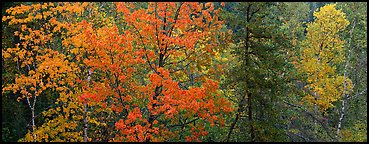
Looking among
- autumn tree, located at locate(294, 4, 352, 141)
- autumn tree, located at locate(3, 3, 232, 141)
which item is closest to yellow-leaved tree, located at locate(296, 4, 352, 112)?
autumn tree, located at locate(294, 4, 352, 141)

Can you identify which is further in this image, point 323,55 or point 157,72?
point 323,55

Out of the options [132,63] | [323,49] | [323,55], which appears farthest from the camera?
[323,49]

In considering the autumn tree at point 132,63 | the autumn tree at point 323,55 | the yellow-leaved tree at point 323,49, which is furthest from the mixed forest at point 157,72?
the yellow-leaved tree at point 323,49

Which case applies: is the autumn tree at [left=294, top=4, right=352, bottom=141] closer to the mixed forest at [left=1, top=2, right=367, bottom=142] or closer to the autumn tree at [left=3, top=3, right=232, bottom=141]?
the mixed forest at [left=1, top=2, right=367, bottom=142]

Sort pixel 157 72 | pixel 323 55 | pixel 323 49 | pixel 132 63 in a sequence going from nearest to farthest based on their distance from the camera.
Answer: pixel 132 63
pixel 157 72
pixel 323 55
pixel 323 49

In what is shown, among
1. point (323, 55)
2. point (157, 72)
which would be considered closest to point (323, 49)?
point (323, 55)

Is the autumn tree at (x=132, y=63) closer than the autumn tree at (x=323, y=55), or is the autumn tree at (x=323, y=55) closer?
the autumn tree at (x=132, y=63)

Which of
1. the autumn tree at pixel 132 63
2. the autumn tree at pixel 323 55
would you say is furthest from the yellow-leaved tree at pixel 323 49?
the autumn tree at pixel 132 63

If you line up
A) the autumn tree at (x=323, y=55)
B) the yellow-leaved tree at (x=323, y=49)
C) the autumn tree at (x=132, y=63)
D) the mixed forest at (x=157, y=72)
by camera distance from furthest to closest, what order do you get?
the yellow-leaved tree at (x=323, y=49)
the autumn tree at (x=323, y=55)
the mixed forest at (x=157, y=72)
the autumn tree at (x=132, y=63)

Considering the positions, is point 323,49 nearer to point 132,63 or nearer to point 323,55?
point 323,55

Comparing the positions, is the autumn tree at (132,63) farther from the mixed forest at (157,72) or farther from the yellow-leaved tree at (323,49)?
the yellow-leaved tree at (323,49)

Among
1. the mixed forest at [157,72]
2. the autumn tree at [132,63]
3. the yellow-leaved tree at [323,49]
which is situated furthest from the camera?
the yellow-leaved tree at [323,49]

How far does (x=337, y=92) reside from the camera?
18375 mm

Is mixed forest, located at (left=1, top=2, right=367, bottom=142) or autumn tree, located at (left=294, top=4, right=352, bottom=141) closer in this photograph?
mixed forest, located at (left=1, top=2, right=367, bottom=142)
